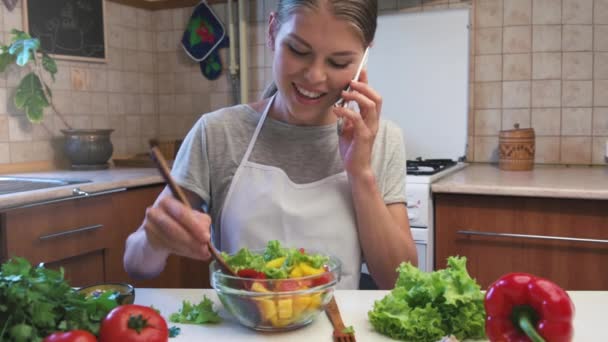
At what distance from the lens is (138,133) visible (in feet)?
9.95

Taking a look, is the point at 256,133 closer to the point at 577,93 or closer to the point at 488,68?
the point at 488,68

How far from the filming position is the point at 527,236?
6.53 ft

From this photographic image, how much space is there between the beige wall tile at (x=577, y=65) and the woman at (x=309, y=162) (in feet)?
4.77

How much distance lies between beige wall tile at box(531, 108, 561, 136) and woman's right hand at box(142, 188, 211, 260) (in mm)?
1999

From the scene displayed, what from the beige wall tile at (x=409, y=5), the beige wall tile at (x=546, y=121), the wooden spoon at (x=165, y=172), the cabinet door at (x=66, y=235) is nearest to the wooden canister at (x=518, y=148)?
the beige wall tile at (x=546, y=121)

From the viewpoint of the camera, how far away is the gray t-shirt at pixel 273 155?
4.20 ft

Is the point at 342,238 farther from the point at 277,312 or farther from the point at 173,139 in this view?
the point at 173,139

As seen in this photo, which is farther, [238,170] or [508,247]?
[508,247]

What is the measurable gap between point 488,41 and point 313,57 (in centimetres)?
166

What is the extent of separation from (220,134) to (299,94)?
0.23 m

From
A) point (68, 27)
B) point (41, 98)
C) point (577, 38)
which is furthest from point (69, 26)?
point (577, 38)

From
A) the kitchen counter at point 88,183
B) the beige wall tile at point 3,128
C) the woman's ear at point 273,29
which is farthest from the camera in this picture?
the beige wall tile at point 3,128

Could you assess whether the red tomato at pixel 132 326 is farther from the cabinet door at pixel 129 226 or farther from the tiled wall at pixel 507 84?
the tiled wall at pixel 507 84

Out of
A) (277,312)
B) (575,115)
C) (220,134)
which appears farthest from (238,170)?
(575,115)
